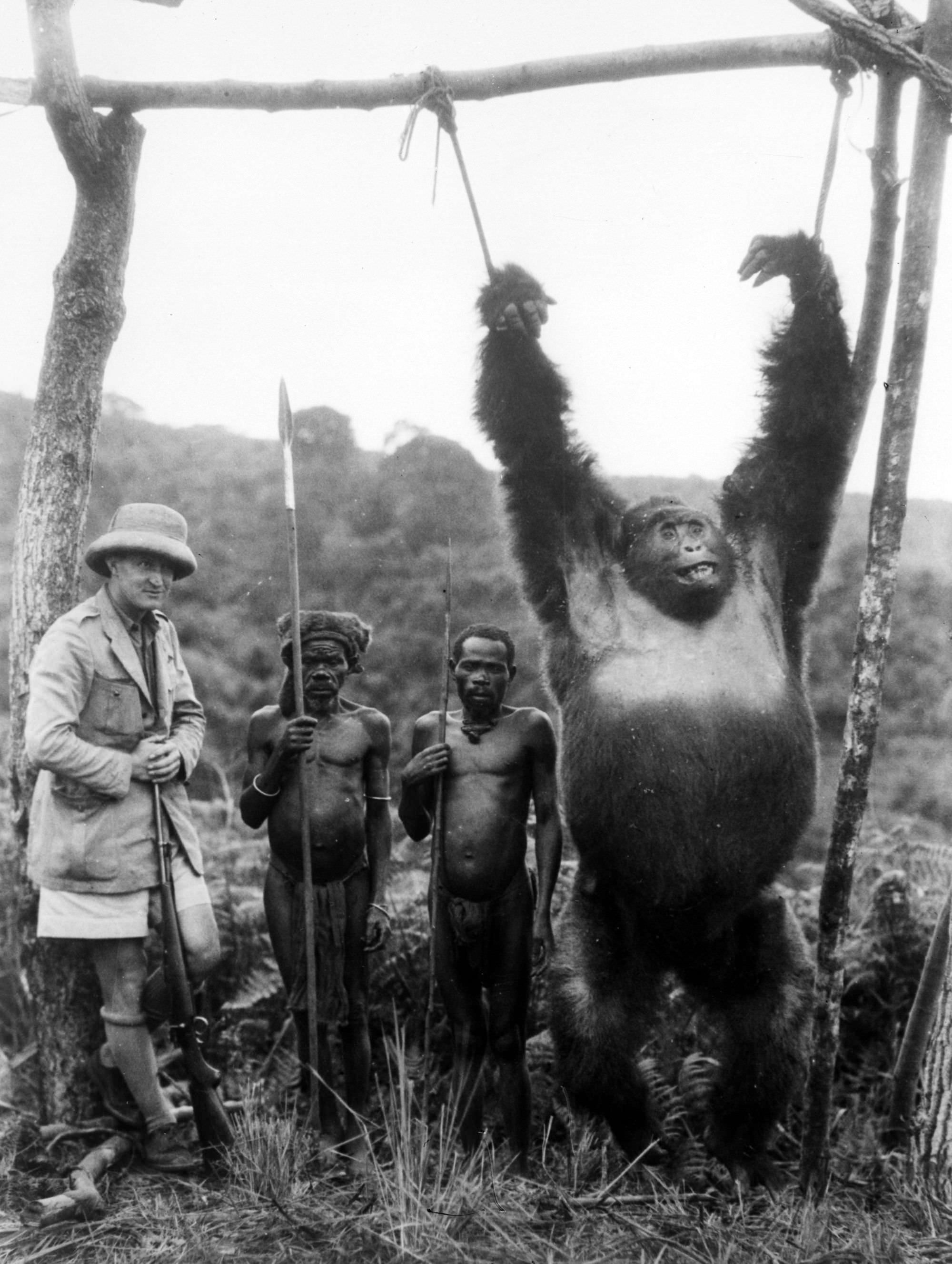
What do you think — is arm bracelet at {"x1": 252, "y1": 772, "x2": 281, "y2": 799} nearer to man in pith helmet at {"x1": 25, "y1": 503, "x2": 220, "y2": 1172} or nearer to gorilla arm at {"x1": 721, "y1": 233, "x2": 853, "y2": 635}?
man in pith helmet at {"x1": 25, "y1": 503, "x2": 220, "y2": 1172}

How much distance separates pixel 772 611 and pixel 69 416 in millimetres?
2859

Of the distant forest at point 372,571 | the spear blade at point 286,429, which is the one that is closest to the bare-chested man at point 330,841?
the spear blade at point 286,429

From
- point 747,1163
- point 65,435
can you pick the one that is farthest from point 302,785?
point 747,1163

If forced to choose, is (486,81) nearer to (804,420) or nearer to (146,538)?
(804,420)

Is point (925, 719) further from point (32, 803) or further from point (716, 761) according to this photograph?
point (32, 803)

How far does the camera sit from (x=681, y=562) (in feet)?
12.7

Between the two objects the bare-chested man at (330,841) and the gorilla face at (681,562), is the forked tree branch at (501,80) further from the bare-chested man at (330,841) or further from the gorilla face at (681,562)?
the bare-chested man at (330,841)

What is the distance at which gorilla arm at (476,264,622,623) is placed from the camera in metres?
4.06

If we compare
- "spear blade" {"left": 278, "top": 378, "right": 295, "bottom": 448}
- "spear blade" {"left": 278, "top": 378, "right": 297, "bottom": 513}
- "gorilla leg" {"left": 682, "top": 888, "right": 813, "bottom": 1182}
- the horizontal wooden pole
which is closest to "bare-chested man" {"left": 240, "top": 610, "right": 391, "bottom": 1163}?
"spear blade" {"left": 278, "top": 378, "right": 297, "bottom": 513}

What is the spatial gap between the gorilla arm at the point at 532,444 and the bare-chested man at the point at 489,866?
1.04 ft

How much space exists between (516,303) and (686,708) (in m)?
1.60

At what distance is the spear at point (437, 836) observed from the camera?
132 inches

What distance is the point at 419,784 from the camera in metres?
3.96

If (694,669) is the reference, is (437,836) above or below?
below
